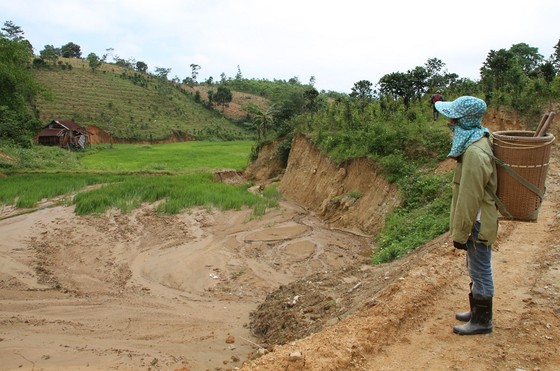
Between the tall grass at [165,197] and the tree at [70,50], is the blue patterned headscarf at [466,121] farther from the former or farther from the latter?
the tree at [70,50]

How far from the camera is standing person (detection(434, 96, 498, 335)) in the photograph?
3668 mm

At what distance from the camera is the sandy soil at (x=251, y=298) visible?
3926 millimetres

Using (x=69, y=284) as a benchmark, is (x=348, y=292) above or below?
above

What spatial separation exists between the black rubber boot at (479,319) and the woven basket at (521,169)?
81 centimetres

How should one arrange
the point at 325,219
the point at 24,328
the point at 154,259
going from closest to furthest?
the point at 24,328 < the point at 154,259 < the point at 325,219

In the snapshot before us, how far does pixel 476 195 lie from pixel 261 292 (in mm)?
6309

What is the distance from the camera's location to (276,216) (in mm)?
→ 16078

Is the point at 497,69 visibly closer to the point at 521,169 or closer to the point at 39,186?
the point at 521,169

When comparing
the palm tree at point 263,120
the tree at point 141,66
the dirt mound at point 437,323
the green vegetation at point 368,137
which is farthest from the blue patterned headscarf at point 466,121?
the tree at point 141,66

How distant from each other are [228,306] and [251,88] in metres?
76.8

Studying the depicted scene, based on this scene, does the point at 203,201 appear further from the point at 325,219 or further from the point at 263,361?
the point at 263,361

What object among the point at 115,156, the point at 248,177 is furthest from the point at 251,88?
the point at 248,177

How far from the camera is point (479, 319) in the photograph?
3.92 metres

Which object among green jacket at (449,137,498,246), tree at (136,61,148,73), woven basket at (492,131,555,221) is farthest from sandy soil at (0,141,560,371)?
tree at (136,61,148,73)
